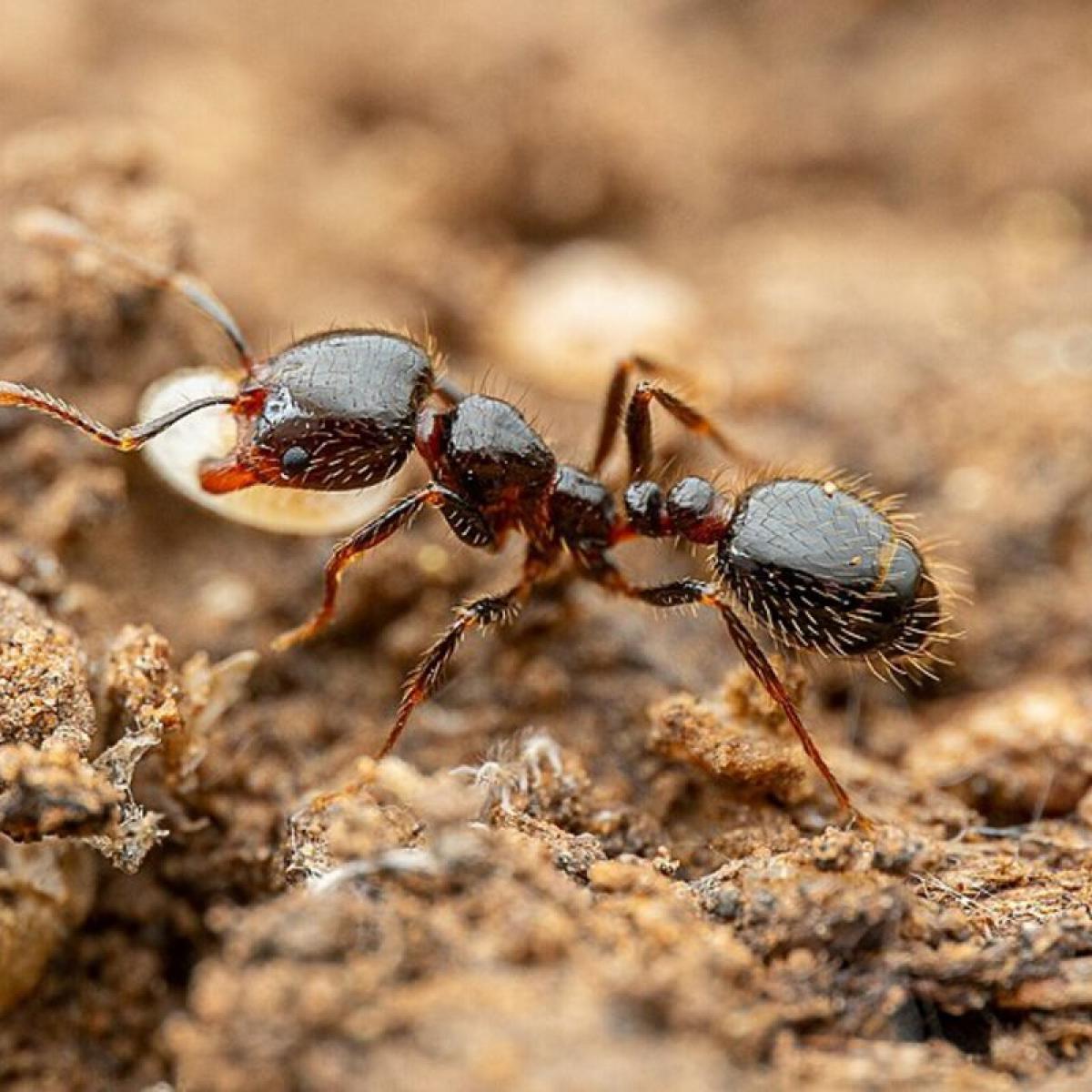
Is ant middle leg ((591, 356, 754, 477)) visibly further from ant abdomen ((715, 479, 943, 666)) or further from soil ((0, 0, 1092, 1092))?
ant abdomen ((715, 479, 943, 666))

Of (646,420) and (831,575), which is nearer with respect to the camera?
(831,575)

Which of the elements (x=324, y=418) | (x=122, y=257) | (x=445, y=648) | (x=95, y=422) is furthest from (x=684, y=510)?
(x=122, y=257)

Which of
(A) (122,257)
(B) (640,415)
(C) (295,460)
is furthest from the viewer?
(B) (640,415)

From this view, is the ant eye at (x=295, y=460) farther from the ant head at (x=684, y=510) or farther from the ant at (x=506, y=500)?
the ant head at (x=684, y=510)

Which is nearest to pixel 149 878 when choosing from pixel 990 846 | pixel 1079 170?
pixel 990 846

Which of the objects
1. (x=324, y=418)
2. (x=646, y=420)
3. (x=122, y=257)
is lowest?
(x=324, y=418)

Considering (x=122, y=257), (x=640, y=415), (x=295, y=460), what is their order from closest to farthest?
1. (x=295, y=460)
2. (x=122, y=257)
3. (x=640, y=415)

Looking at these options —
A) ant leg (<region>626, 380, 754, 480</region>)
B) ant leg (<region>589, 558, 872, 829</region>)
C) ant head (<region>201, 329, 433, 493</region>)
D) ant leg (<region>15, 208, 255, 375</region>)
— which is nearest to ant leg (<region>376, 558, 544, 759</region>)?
ant leg (<region>589, 558, 872, 829</region>)

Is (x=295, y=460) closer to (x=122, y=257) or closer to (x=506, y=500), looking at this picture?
(x=506, y=500)
